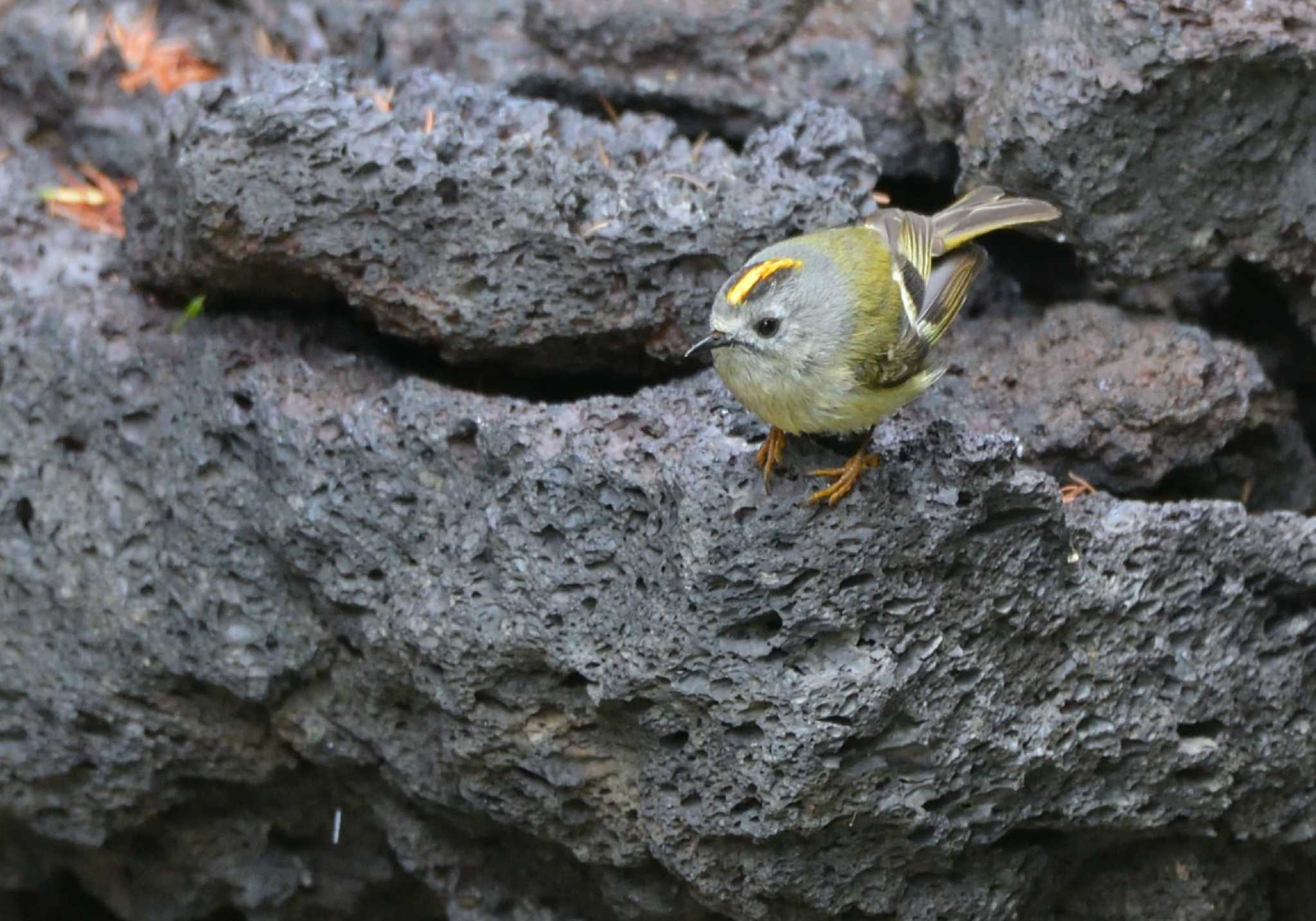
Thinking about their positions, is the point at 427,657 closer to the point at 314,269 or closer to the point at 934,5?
the point at 314,269

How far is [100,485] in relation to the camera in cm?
447

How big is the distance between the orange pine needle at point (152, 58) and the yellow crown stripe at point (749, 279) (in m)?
3.03

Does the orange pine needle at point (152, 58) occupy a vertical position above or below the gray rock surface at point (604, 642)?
above

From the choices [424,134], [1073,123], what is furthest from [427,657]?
[1073,123]

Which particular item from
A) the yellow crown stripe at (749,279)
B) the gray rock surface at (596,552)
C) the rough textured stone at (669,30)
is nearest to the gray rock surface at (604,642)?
the gray rock surface at (596,552)

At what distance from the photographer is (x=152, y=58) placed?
5680mm

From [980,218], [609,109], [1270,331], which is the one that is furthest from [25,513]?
[1270,331]

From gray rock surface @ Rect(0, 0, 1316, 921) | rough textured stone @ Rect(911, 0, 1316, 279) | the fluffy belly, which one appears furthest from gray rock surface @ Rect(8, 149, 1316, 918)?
rough textured stone @ Rect(911, 0, 1316, 279)

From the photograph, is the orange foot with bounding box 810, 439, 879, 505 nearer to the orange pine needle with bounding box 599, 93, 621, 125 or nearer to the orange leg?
the orange leg

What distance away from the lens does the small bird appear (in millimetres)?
3498

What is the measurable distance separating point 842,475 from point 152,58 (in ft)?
12.2

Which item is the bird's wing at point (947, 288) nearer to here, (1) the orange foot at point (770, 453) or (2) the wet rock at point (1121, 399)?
(2) the wet rock at point (1121, 399)

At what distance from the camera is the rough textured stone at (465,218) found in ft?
13.6

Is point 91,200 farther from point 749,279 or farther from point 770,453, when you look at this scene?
point 770,453
